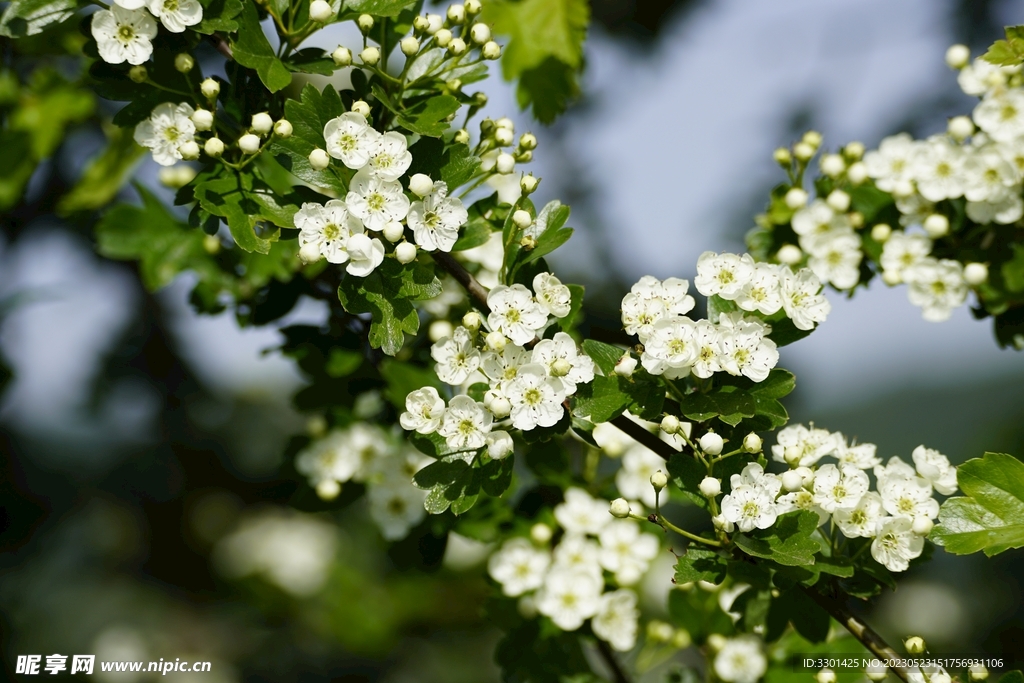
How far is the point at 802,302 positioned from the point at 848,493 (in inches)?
12.4

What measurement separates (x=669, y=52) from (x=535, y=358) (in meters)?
2.18

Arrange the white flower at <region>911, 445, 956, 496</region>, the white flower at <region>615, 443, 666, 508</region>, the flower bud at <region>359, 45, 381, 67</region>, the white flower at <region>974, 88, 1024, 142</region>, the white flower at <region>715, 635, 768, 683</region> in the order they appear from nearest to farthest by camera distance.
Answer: the flower bud at <region>359, 45, 381, 67</region> → the white flower at <region>911, 445, 956, 496</region> → the white flower at <region>974, 88, 1024, 142</region> → the white flower at <region>715, 635, 768, 683</region> → the white flower at <region>615, 443, 666, 508</region>

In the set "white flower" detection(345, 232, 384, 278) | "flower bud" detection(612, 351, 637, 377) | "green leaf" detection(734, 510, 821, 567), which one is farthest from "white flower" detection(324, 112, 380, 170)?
"green leaf" detection(734, 510, 821, 567)

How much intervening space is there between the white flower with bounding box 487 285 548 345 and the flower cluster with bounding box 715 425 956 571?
0.40 m

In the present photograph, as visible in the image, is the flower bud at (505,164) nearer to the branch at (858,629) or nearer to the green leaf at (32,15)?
the green leaf at (32,15)

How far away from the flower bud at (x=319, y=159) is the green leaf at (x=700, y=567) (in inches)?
33.0

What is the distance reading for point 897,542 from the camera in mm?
1353

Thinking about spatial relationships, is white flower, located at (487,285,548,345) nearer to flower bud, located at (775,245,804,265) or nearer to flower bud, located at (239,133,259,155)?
flower bud, located at (239,133,259,155)

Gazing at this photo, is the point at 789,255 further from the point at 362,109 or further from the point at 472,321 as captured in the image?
the point at 362,109

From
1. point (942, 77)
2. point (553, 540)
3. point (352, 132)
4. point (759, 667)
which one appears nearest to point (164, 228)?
point (352, 132)

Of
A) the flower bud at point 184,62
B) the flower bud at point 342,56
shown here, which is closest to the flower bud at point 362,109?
the flower bud at point 342,56

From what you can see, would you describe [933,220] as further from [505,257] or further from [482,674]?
[482,674]

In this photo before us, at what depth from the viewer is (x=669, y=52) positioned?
3066 mm

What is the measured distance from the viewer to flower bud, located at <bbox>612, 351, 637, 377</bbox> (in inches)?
50.7
